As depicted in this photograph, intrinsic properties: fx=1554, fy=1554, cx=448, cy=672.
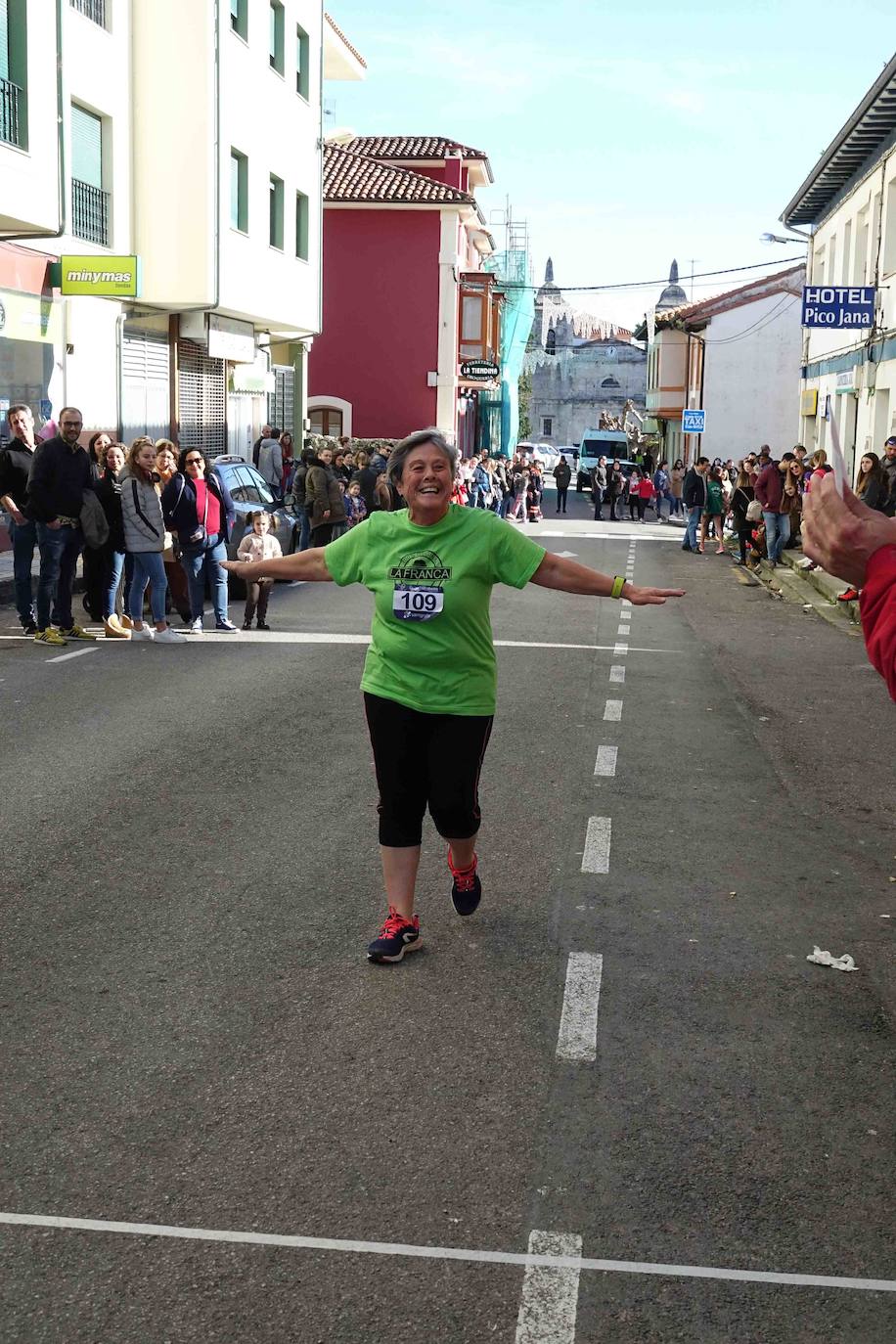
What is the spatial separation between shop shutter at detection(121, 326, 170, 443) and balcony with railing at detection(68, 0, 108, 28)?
4.60 m

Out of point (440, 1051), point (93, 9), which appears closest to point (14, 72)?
point (93, 9)

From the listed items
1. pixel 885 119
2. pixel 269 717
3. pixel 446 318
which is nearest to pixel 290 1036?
pixel 269 717

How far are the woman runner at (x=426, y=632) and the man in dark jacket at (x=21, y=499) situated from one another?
873 centimetres

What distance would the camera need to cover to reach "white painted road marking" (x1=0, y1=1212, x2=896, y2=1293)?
3.28m

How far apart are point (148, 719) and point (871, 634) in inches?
300

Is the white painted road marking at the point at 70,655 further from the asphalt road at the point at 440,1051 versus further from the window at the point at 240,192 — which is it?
the window at the point at 240,192

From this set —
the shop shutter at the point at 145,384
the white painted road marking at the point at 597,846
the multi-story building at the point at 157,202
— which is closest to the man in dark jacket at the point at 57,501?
the white painted road marking at the point at 597,846

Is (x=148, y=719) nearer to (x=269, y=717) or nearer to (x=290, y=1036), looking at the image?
(x=269, y=717)

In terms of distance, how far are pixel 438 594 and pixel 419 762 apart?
604 mm

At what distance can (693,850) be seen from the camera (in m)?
6.95

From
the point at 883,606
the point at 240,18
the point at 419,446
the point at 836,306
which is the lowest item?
the point at 883,606

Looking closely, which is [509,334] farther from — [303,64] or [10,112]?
[10,112]

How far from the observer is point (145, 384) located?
85.7ft

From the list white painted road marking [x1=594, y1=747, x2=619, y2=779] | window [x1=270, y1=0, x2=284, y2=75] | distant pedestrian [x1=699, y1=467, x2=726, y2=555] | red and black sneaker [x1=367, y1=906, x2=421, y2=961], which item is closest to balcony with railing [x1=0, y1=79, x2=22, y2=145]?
window [x1=270, y1=0, x2=284, y2=75]
